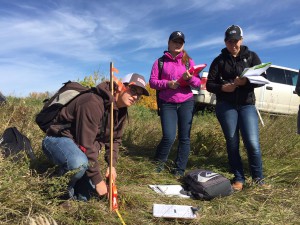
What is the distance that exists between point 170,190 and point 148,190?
0.81ft

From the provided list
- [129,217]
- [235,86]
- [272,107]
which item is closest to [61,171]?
[129,217]

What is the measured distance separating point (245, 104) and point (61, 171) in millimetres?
2187

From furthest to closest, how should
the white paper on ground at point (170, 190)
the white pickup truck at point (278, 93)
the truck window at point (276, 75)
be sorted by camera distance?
the truck window at point (276, 75) < the white pickup truck at point (278, 93) < the white paper on ground at point (170, 190)

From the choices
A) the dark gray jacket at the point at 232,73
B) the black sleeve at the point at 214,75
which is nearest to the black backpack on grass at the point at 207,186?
the dark gray jacket at the point at 232,73

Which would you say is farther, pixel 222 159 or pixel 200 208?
pixel 222 159

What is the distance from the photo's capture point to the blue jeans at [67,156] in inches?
112

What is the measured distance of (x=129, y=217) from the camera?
2.95 metres

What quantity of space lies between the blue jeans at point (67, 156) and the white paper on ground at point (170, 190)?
104 centimetres

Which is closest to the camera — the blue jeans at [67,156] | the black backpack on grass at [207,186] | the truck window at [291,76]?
the blue jeans at [67,156]

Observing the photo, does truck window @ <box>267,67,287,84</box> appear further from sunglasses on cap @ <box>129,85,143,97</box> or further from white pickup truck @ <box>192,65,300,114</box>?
sunglasses on cap @ <box>129,85,143,97</box>

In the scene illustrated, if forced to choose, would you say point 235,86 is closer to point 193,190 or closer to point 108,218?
point 193,190

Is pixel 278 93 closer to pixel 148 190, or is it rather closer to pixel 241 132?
pixel 241 132

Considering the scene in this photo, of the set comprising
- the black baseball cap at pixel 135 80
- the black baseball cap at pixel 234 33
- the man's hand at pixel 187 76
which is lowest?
the black baseball cap at pixel 135 80

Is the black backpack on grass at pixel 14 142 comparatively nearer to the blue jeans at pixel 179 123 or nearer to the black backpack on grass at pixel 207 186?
the blue jeans at pixel 179 123
